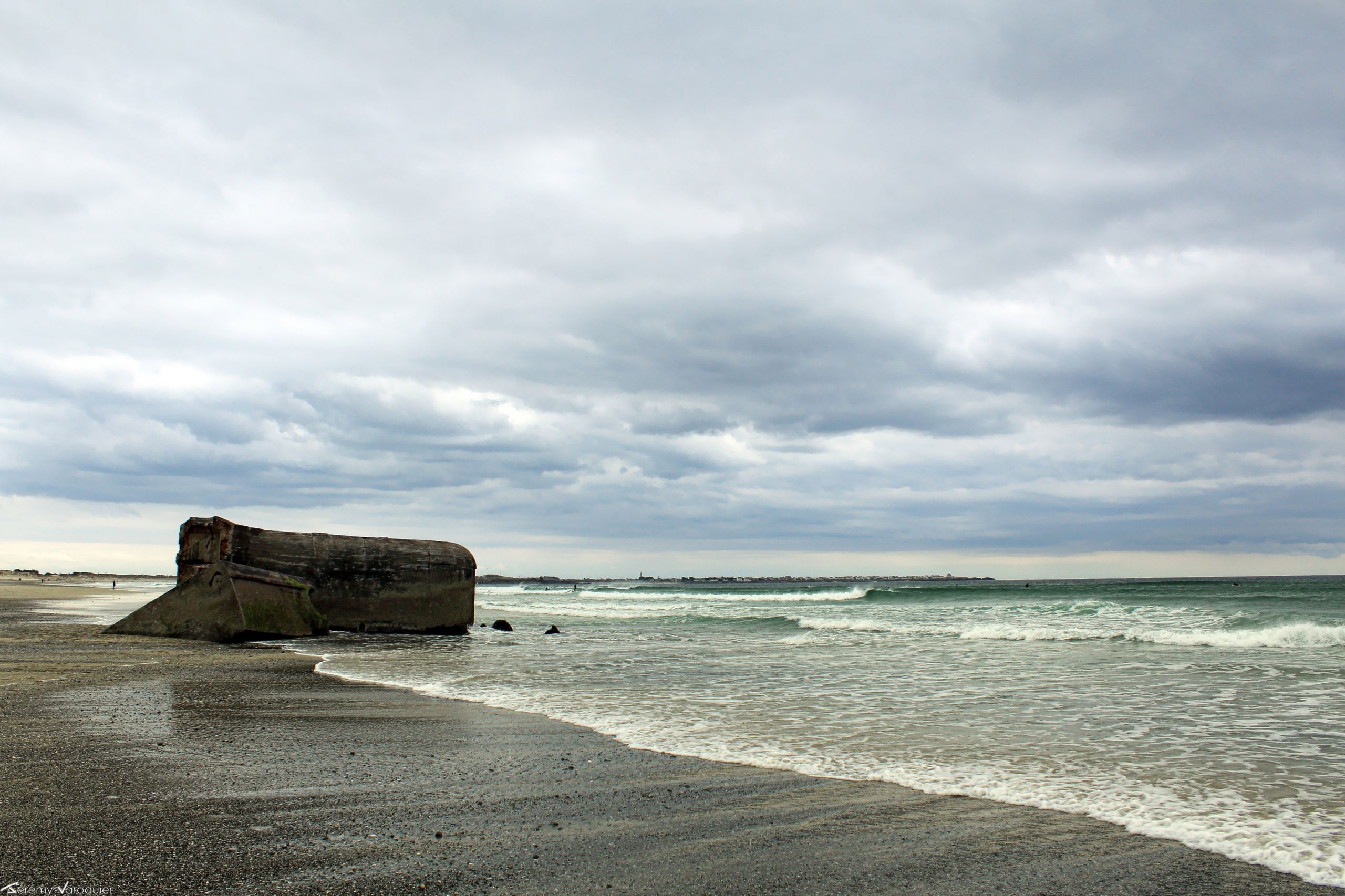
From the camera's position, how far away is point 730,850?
10.7 feet

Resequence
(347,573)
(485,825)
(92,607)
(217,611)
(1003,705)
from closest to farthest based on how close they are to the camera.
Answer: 1. (485,825)
2. (1003,705)
3. (217,611)
4. (347,573)
5. (92,607)

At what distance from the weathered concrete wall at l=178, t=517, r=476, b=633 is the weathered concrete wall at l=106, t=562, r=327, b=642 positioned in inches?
36.7

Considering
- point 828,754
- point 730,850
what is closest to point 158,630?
point 828,754

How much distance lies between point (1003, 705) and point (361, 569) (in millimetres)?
12609

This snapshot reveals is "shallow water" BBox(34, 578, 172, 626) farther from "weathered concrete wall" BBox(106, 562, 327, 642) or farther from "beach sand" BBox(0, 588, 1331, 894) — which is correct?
"beach sand" BBox(0, 588, 1331, 894)

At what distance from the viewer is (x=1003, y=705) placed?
24.8ft

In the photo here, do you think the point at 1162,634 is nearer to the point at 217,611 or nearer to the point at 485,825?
the point at 485,825

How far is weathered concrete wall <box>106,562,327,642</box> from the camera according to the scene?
12812 millimetres

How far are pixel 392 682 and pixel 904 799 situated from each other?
6305 mm

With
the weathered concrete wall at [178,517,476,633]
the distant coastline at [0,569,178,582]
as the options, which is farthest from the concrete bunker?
the distant coastline at [0,569,178,582]

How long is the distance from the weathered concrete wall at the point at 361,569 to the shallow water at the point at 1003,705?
2.39 feet

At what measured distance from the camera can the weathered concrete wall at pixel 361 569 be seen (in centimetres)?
1453

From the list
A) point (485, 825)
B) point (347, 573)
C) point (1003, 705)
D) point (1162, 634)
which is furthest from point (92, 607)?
point (1162, 634)

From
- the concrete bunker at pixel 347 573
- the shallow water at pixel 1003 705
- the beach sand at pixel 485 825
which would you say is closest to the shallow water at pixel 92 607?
the concrete bunker at pixel 347 573
